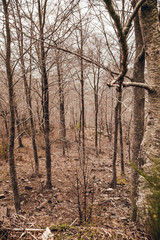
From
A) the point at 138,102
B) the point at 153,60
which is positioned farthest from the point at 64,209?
the point at 153,60

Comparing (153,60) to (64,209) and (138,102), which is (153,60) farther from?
(64,209)

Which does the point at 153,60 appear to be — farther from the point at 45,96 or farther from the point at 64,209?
the point at 64,209

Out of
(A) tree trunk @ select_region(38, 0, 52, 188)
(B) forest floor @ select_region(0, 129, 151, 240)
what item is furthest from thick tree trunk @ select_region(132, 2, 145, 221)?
(A) tree trunk @ select_region(38, 0, 52, 188)

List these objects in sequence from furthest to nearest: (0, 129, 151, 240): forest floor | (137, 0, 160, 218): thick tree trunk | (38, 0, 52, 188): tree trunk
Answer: (38, 0, 52, 188): tree trunk < (137, 0, 160, 218): thick tree trunk < (0, 129, 151, 240): forest floor

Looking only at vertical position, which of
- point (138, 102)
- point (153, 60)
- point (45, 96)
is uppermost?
point (153, 60)

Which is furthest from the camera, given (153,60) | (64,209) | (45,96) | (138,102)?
(45,96)

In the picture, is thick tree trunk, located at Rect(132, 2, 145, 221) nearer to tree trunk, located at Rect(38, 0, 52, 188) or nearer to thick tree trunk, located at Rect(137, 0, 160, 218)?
thick tree trunk, located at Rect(137, 0, 160, 218)

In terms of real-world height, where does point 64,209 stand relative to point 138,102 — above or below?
below

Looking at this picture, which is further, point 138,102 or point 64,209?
point 64,209

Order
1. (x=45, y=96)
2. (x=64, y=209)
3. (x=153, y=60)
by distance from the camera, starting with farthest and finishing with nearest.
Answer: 1. (x=45, y=96)
2. (x=64, y=209)
3. (x=153, y=60)

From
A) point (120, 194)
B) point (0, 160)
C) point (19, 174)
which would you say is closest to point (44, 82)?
point (19, 174)

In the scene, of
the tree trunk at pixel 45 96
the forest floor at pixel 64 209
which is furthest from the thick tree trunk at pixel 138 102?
the tree trunk at pixel 45 96

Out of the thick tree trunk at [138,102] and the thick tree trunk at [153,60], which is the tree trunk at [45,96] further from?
the thick tree trunk at [153,60]

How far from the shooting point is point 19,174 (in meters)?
6.30
